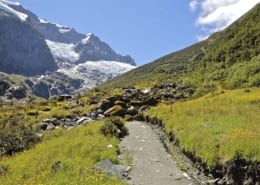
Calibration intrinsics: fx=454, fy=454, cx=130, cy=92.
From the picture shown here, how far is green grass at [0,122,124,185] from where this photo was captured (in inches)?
815

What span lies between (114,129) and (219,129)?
10.8 m

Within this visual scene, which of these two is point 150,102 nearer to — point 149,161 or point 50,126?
point 50,126

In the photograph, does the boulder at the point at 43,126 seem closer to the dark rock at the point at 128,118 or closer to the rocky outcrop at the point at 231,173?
the dark rock at the point at 128,118

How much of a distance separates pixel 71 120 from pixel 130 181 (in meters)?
29.2

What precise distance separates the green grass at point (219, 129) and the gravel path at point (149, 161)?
1.54 m

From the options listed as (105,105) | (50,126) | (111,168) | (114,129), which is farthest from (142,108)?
(111,168)

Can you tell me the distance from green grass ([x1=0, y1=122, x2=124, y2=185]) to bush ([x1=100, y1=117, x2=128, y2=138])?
1.85m

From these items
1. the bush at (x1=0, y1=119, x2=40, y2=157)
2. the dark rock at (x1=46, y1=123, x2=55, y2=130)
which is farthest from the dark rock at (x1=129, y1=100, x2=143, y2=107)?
the bush at (x1=0, y1=119, x2=40, y2=157)

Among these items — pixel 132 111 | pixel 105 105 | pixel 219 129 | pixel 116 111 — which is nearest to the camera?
pixel 219 129

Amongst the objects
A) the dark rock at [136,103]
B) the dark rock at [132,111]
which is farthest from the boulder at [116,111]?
the dark rock at [136,103]

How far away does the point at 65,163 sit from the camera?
23.8m

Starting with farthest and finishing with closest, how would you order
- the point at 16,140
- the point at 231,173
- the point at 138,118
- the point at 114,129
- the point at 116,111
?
the point at 116,111, the point at 138,118, the point at 114,129, the point at 16,140, the point at 231,173

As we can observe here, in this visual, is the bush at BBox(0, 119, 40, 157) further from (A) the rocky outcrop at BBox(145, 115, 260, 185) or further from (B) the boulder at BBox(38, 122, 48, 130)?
(A) the rocky outcrop at BBox(145, 115, 260, 185)

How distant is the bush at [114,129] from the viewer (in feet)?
117
